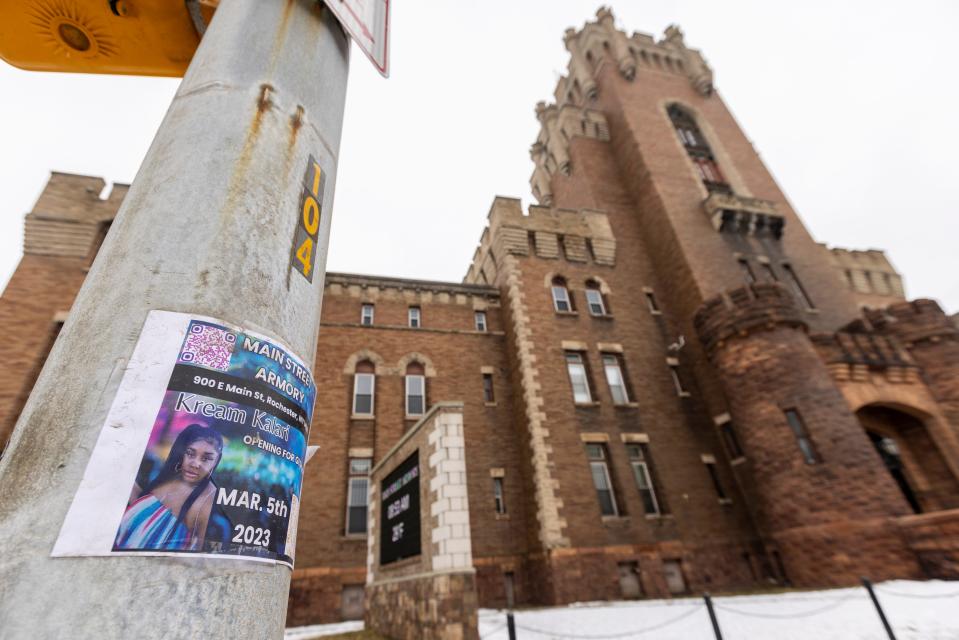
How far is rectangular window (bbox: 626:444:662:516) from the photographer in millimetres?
17688

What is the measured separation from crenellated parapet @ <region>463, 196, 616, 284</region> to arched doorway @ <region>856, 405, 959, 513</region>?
42.6ft

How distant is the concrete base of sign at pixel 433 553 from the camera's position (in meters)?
8.38

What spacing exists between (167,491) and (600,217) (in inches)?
992

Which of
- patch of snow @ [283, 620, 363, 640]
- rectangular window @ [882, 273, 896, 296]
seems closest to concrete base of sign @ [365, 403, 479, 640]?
patch of snow @ [283, 620, 363, 640]

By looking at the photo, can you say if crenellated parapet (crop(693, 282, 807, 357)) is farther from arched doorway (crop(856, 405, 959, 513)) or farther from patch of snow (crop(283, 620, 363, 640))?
patch of snow (crop(283, 620, 363, 640))

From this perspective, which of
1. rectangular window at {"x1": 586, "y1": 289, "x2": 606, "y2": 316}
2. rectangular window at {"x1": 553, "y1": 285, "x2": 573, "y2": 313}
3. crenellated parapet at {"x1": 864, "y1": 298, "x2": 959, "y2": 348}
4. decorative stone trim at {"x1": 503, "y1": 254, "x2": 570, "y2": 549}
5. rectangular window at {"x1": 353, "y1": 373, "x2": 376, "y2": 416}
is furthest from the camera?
rectangular window at {"x1": 586, "y1": 289, "x2": 606, "y2": 316}

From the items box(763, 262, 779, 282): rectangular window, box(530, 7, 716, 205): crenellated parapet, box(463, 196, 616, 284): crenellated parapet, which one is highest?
box(530, 7, 716, 205): crenellated parapet

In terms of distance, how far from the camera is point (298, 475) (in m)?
1.79

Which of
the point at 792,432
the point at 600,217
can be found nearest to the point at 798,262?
the point at 600,217

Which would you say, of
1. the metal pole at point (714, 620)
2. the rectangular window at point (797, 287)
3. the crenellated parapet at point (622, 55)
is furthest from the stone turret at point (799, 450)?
the crenellated parapet at point (622, 55)

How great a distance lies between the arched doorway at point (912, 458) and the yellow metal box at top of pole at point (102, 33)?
75.7 feet

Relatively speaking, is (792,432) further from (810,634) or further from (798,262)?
(798,262)

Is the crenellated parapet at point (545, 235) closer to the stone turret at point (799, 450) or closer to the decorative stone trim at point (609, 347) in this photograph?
the decorative stone trim at point (609, 347)

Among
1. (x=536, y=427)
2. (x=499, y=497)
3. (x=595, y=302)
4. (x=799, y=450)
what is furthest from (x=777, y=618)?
(x=595, y=302)
